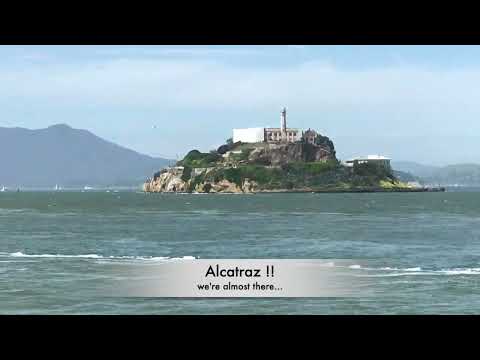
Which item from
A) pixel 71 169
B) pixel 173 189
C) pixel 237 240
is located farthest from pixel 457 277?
pixel 71 169

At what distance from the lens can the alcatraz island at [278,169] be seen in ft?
308

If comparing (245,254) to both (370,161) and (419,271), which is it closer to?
(419,271)

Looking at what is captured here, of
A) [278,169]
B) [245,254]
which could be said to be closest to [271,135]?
[278,169]

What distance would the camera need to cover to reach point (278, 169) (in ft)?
331

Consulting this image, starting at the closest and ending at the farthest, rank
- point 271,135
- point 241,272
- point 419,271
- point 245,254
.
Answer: point 241,272 → point 419,271 → point 245,254 → point 271,135

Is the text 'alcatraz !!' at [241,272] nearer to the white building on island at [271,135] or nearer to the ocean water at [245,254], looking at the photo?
the ocean water at [245,254]

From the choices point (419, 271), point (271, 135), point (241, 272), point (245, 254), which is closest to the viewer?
point (241, 272)

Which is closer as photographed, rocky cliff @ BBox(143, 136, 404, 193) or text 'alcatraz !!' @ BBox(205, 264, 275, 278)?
text 'alcatraz !!' @ BBox(205, 264, 275, 278)

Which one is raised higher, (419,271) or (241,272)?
(241,272)

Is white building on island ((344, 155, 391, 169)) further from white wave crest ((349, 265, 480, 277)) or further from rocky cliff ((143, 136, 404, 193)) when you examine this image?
white wave crest ((349, 265, 480, 277))

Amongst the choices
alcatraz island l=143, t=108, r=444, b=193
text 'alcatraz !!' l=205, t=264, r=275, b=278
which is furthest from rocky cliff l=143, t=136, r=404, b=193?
text 'alcatraz !!' l=205, t=264, r=275, b=278

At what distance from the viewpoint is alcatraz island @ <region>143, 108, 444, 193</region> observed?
9388 centimetres
